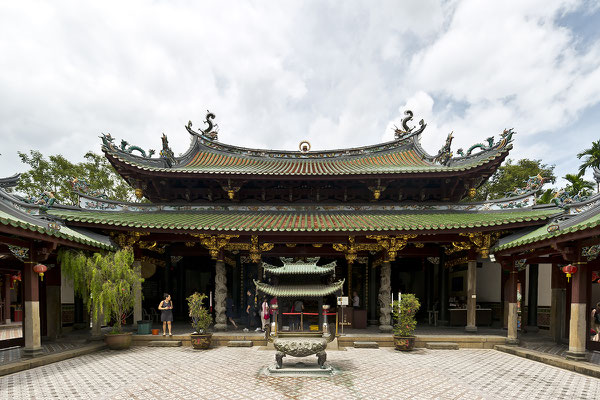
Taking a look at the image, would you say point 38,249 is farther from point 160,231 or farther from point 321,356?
point 321,356

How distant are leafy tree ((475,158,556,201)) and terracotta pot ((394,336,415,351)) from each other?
2464 cm

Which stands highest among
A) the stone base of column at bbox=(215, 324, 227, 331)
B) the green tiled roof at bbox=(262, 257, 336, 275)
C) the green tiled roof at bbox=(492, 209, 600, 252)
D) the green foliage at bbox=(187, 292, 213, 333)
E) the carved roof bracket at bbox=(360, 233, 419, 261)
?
the green tiled roof at bbox=(492, 209, 600, 252)

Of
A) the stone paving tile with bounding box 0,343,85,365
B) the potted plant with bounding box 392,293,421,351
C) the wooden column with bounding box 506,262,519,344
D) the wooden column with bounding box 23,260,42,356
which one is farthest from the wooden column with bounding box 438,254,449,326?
the wooden column with bounding box 23,260,42,356

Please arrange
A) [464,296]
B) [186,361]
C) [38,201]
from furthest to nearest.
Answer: [464,296] < [38,201] < [186,361]

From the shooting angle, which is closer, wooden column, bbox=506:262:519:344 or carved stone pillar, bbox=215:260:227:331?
wooden column, bbox=506:262:519:344

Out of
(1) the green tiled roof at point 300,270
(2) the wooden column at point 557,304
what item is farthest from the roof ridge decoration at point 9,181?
(2) the wooden column at point 557,304

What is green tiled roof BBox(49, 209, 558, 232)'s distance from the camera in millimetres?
11078

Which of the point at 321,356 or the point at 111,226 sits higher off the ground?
the point at 111,226

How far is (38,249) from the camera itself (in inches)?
364

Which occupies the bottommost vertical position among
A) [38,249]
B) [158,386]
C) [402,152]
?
[158,386]

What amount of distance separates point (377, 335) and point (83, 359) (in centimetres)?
979

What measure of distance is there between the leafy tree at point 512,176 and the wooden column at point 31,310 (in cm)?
3380

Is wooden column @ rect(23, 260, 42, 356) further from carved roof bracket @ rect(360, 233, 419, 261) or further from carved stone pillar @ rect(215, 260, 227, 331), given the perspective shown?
carved roof bracket @ rect(360, 233, 419, 261)

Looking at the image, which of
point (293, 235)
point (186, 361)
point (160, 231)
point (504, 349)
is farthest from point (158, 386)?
point (504, 349)
